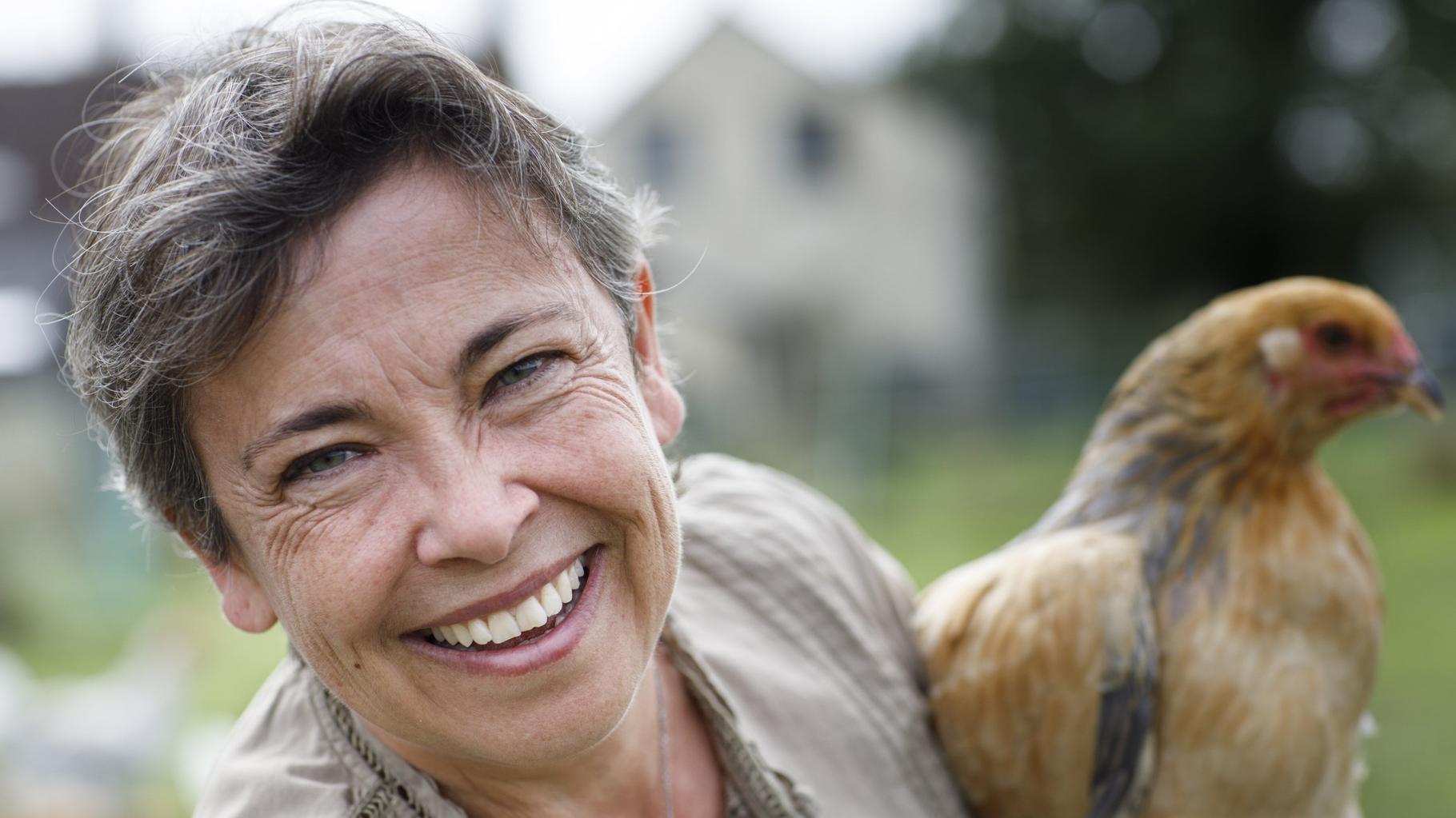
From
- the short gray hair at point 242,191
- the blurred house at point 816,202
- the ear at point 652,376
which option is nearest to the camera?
the short gray hair at point 242,191

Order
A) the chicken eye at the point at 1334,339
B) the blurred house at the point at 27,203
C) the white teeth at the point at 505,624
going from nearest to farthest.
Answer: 1. the white teeth at the point at 505,624
2. the chicken eye at the point at 1334,339
3. the blurred house at the point at 27,203

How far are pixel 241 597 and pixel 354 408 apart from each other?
0.42m

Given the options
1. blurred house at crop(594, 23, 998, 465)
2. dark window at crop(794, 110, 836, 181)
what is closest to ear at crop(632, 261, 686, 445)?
blurred house at crop(594, 23, 998, 465)

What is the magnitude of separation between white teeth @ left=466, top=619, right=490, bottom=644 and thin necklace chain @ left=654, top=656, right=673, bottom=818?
0.53 meters

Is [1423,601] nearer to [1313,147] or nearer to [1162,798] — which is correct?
[1162,798]

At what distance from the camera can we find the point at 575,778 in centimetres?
177

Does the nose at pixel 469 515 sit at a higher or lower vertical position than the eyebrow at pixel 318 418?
lower

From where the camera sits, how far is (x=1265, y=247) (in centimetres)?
2031

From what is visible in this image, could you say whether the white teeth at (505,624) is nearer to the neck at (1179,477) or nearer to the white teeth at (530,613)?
the white teeth at (530,613)

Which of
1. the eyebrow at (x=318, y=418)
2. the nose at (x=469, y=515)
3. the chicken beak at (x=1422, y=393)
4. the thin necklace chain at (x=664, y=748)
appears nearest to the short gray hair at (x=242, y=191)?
the eyebrow at (x=318, y=418)

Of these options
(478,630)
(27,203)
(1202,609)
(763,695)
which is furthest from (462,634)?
(27,203)

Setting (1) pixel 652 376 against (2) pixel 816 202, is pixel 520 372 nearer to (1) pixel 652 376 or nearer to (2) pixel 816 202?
(1) pixel 652 376

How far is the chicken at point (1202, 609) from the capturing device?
2.02m

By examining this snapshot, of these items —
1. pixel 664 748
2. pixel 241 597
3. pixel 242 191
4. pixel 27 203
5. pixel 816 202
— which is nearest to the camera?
pixel 242 191
